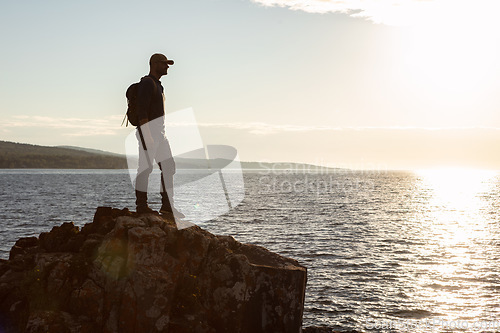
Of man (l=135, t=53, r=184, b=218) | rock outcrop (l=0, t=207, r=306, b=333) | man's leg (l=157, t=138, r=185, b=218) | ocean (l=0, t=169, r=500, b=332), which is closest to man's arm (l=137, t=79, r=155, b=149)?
man (l=135, t=53, r=184, b=218)

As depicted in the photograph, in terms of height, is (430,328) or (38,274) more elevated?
(38,274)

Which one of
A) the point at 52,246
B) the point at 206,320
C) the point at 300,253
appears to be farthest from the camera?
the point at 300,253

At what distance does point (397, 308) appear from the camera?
18953 millimetres

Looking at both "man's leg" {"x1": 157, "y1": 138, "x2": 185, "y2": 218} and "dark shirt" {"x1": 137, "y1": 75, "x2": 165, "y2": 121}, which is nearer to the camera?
"dark shirt" {"x1": 137, "y1": 75, "x2": 165, "y2": 121}

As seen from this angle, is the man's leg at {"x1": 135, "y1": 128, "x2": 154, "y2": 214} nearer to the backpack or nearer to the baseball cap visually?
the backpack

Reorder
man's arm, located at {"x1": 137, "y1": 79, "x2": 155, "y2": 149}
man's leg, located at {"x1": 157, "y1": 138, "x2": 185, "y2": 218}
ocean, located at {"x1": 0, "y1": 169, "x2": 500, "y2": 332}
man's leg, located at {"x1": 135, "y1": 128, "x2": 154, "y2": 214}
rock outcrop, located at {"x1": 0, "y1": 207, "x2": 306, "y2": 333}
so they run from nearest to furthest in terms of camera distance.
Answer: rock outcrop, located at {"x1": 0, "y1": 207, "x2": 306, "y2": 333} < man's arm, located at {"x1": 137, "y1": 79, "x2": 155, "y2": 149} < man's leg, located at {"x1": 135, "y1": 128, "x2": 154, "y2": 214} < man's leg, located at {"x1": 157, "y1": 138, "x2": 185, "y2": 218} < ocean, located at {"x1": 0, "y1": 169, "x2": 500, "y2": 332}

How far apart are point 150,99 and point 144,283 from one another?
4.39m

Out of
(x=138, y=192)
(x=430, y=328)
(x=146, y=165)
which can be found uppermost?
(x=146, y=165)

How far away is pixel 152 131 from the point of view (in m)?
10.8

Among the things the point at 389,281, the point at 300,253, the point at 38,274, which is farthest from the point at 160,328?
the point at 300,253

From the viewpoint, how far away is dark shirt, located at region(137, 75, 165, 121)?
34.4 ft

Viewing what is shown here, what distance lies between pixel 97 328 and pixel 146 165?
3.87 meters

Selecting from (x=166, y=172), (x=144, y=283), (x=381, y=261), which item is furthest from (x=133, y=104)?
(x=381, y=261)

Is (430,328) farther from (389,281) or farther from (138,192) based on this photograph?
(138,192)
